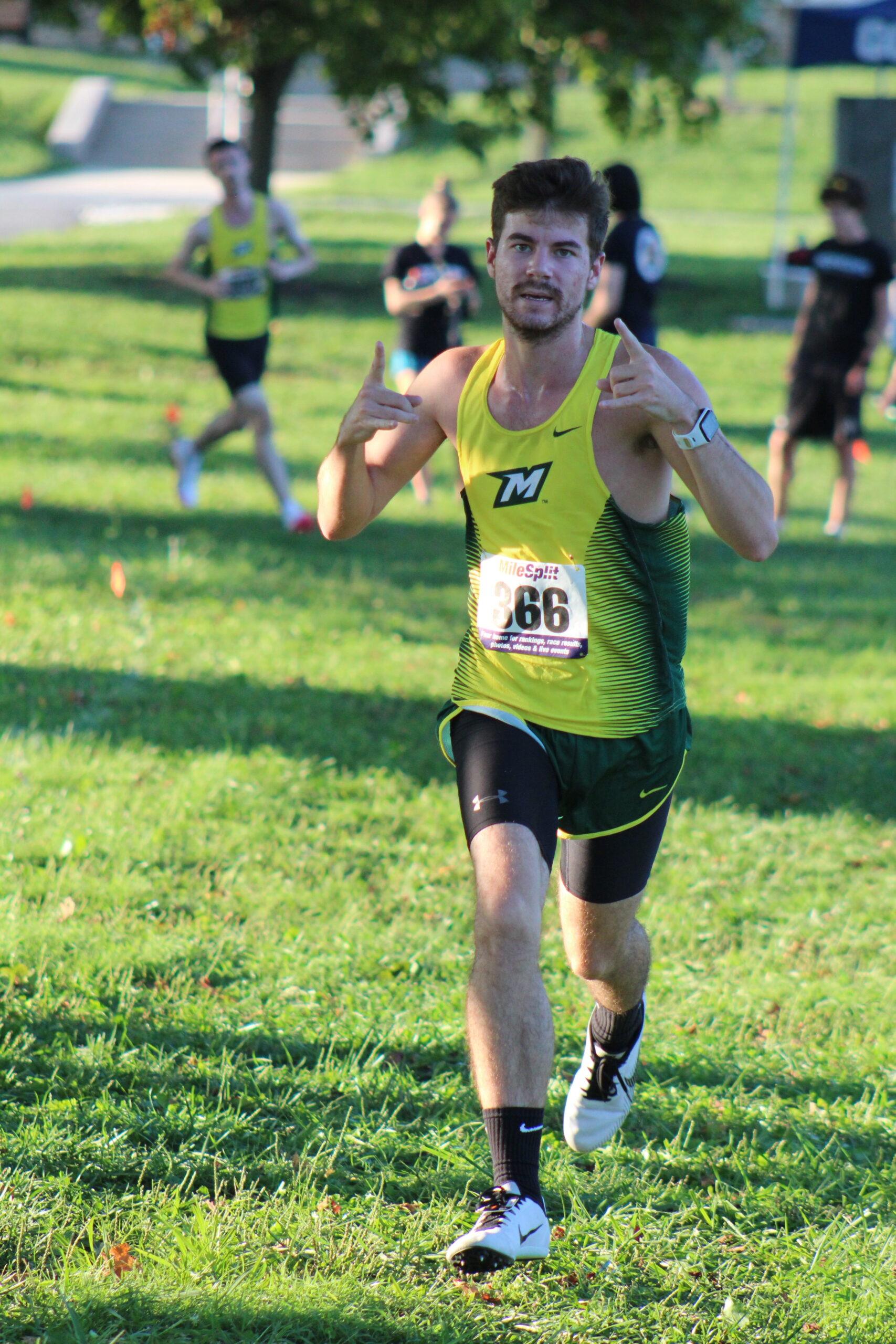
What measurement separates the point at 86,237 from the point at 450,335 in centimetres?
2087

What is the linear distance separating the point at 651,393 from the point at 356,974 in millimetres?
2244

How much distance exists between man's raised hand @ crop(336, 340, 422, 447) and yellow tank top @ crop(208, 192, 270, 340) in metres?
7.09

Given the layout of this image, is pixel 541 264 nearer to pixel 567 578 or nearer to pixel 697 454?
pixel 697 454

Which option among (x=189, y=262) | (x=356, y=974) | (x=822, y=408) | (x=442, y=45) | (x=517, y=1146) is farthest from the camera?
(x=442, y=45)

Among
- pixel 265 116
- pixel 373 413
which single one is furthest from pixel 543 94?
pixel 373 413

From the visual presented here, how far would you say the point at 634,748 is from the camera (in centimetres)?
347

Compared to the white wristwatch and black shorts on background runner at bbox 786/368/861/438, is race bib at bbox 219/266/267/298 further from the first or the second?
the white wristwatch

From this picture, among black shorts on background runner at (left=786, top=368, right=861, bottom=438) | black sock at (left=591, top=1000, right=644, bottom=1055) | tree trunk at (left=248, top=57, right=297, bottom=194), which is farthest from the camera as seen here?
tree trunk at (left=248, top=57, right=297, bottom=194)

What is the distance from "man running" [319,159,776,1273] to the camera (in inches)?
128

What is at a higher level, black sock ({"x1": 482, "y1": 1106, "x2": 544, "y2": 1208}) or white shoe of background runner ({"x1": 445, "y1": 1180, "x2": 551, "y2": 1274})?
black sock ({"x1": 482, "y1": 1106, "x2": 544, "y2": 1208})

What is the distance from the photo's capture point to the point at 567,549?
3.40 meters

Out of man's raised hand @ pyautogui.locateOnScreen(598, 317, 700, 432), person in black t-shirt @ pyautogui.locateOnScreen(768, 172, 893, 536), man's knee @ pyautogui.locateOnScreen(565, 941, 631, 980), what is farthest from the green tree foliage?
man's knee @ pyautogui.locateOnScreen(565, 941, 631, 980)

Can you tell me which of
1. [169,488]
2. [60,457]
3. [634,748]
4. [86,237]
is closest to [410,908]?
[634,748]

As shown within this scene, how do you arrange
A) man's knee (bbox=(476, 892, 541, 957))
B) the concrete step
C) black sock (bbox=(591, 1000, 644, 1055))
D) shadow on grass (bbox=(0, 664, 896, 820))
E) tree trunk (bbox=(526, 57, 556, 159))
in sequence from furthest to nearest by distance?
the concrete step < tree trunk (bbox=(526, 57, 556, 159)) < shadow on grass (bbox=(0, 664, 896, 820)) < black sock (bbox=(591, 1000, 644, 1055)) < man's knee (bbox=(476, 892, 541, 957))
